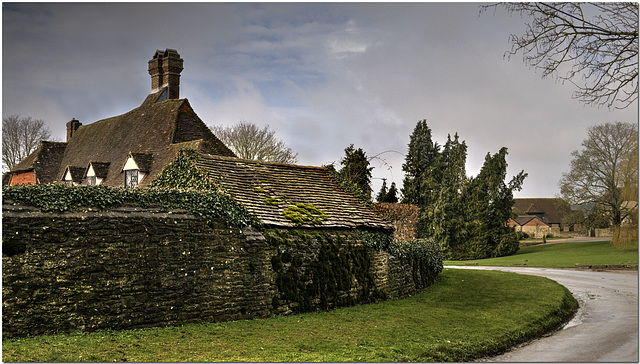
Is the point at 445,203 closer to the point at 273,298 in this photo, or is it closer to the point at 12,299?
the point at 273,298

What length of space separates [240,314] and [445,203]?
40876mm

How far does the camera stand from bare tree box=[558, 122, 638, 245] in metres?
45.7

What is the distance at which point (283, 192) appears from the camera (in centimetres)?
1683

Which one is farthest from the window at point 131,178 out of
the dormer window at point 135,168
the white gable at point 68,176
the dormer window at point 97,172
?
the white gable at point 68,176

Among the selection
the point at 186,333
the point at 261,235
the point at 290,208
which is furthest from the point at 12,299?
the point at 290,208

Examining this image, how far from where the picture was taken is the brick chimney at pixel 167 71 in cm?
3475

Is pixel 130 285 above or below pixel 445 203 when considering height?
below

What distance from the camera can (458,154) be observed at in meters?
52.4

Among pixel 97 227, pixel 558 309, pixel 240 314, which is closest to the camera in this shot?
pixel 97 227

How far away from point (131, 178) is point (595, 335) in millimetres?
23875

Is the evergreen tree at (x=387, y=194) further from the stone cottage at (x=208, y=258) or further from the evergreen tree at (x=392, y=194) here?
the stone cottage at (x=208, y=258)

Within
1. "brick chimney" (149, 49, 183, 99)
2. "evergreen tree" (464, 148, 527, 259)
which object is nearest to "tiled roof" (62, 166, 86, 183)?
"brick chimney" (149, 49, 183, 99)

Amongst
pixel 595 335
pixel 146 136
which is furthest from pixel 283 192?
pixel 146 136

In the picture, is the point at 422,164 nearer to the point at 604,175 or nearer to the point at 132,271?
the point at 604,175
